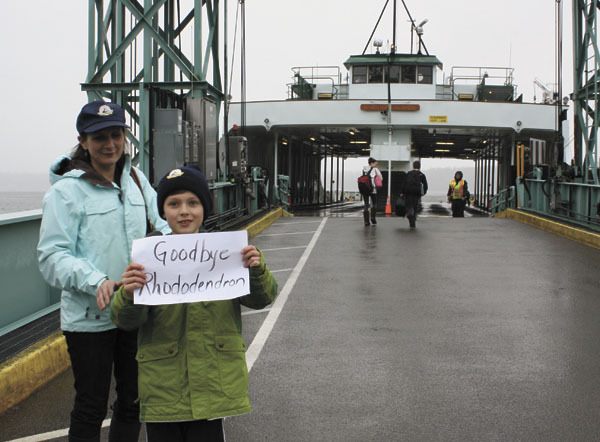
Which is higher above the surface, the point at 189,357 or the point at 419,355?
the point at 189,357

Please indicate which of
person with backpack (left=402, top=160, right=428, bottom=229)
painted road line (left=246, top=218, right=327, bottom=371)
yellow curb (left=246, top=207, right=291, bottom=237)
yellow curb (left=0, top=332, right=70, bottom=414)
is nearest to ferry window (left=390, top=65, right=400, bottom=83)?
yellow curb (left=246, top=207, right=291, bottom=237)

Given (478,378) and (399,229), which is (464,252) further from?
(478,378)

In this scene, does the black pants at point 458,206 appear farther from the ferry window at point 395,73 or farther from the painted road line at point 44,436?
the painted road line at point 44,436

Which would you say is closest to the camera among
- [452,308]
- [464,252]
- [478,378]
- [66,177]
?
[66,177]

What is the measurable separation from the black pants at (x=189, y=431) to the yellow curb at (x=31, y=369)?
2.46 metres

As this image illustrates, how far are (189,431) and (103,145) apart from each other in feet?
4.42

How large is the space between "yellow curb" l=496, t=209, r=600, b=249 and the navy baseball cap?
1282 cm

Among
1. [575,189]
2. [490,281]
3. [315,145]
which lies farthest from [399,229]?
[315,145]

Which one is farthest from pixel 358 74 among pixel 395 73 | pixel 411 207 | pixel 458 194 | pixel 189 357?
pixel 189 357

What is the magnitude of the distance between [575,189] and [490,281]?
25.3 ft

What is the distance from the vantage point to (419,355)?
6.68m

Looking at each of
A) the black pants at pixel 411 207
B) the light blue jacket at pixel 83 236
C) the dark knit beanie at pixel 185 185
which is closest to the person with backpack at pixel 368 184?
the black pants at pixel 411 207

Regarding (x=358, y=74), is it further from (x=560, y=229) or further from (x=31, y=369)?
(x=31, y=369)

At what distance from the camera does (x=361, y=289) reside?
33.7 ft
